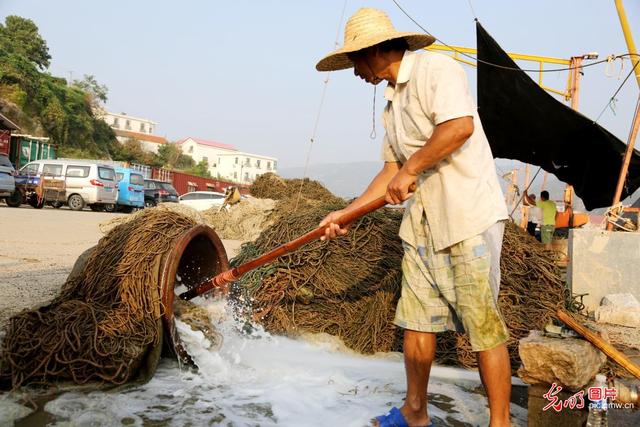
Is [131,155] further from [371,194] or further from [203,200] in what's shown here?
[371,194]

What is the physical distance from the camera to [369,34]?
2783 millimetres

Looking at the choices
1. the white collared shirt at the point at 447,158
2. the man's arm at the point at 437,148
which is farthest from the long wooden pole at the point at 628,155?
the man's arm at the point at 437,148

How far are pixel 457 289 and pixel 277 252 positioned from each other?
119 cm

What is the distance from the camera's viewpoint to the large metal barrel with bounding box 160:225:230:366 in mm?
3355

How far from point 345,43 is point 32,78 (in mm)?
40648

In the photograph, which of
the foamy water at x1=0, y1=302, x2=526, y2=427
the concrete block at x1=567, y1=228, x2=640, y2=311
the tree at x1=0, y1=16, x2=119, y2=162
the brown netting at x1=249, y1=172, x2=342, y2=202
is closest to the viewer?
the foamy water at x1=0, y1=302, x2=526, y2=427

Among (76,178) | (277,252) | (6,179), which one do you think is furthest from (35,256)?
(76,178)

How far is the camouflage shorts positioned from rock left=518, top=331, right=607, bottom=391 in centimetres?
27

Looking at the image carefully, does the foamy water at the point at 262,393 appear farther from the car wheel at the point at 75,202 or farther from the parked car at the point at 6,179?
the car wheel at the point at 75,202

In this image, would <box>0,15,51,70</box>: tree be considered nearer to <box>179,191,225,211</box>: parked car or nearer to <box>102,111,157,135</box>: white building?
<box>179,191,225,211</box>: parked car

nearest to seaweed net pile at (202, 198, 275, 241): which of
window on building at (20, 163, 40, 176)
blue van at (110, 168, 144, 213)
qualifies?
blue van at (110, 168, 144, 213)

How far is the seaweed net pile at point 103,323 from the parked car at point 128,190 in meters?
19.2

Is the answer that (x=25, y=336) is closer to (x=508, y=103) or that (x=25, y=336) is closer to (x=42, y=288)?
(x=42, y=288)

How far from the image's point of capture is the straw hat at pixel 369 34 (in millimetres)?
2750
